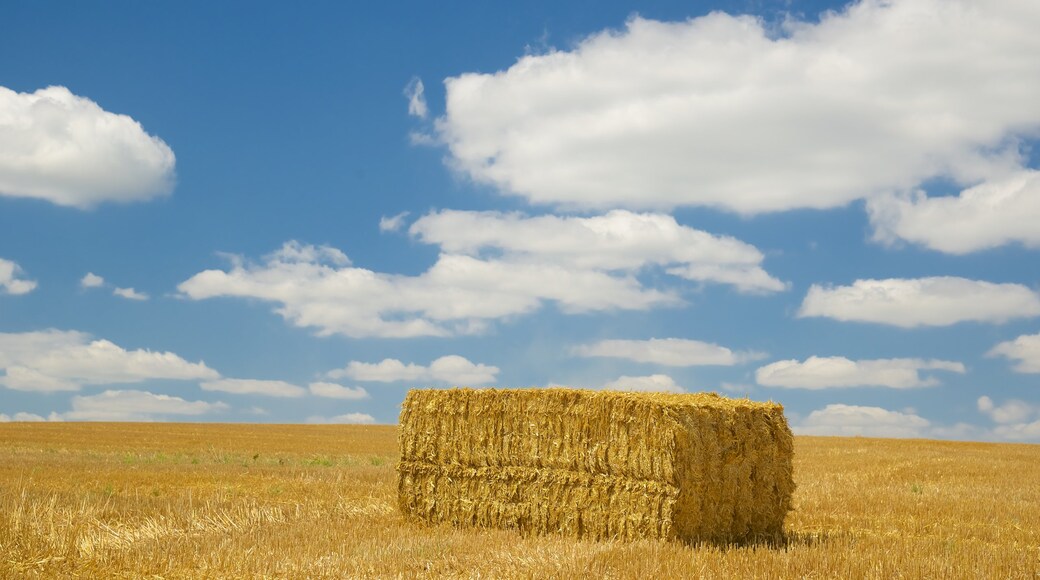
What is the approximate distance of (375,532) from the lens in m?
12.2

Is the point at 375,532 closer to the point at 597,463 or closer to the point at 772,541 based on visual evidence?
the point at 597,463

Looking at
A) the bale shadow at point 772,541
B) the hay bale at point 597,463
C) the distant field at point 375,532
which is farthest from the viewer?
the hay bale at point 597,463

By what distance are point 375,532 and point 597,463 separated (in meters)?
3.02

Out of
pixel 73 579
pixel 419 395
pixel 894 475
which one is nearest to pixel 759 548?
pixel 419 395

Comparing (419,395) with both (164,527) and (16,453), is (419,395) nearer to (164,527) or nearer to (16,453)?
(164,527)

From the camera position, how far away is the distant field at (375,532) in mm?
9625

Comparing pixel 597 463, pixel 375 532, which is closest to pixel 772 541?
pixel 597 463

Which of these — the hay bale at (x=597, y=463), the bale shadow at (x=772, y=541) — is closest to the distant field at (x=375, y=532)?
the bale shadow at (x=772, y=541)

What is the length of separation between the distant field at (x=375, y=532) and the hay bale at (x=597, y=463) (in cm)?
54

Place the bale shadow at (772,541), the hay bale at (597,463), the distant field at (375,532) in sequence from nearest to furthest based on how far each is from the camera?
the distant field at (375,532) → the bale shadow at (772,541) → the hay bale at (597,463)

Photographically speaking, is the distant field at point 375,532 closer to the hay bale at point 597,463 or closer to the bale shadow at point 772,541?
the bale shadow at point 772,541

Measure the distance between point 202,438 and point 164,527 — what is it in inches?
1094

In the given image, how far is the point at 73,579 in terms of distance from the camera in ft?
30.7

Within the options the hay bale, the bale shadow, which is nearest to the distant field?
the bale shadow
